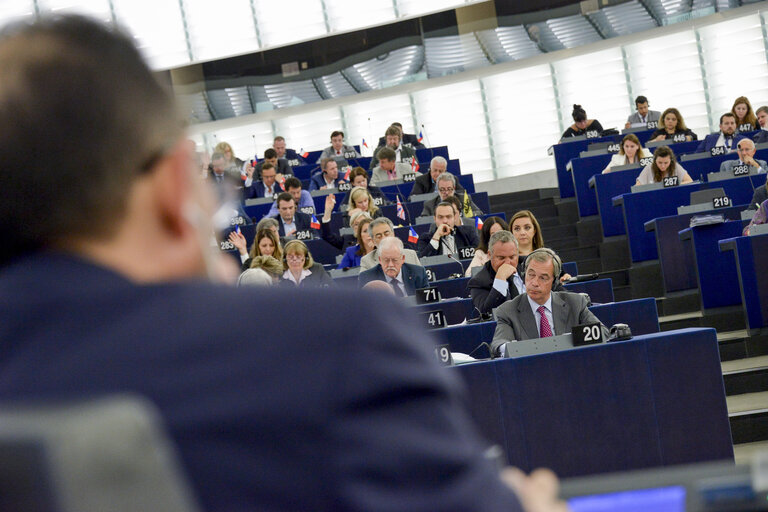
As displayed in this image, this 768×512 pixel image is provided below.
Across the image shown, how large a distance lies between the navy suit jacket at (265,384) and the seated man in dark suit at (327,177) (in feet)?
41.8

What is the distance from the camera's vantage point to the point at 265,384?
1.81 ft

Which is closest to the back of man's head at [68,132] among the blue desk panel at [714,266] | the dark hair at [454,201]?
the blue desk panel at [714,266]

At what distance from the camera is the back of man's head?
0.61m

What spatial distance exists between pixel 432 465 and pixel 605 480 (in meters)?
0.37

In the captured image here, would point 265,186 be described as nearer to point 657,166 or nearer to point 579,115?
point 579,115

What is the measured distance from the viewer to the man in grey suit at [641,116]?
14688 millimetres

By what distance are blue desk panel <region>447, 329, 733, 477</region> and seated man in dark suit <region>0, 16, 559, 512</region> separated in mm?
4170

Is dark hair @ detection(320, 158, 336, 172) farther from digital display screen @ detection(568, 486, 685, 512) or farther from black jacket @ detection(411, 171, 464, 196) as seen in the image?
digital display screen @ detection(568, 486, 685, 512)

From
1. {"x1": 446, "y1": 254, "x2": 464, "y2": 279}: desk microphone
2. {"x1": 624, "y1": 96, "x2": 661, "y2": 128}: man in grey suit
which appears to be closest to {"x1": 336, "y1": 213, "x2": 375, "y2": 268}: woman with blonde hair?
{"x1": 446, "y1": 254, "x2": 464, "y2": 279}: desk microphone

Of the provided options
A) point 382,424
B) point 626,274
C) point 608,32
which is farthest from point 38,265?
point 608,32

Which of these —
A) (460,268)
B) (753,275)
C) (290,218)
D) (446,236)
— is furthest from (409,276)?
(290,218)

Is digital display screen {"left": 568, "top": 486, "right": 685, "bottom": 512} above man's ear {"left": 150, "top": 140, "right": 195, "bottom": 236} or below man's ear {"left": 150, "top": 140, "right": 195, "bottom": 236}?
below

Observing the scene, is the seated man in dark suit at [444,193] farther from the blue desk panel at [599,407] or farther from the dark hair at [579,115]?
the blue desk panel at [599,407]

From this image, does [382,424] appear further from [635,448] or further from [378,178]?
[378,178]
